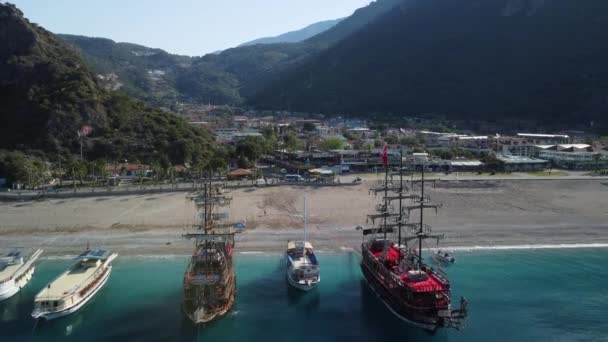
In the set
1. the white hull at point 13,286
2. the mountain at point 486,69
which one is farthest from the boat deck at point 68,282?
the mountain at point 486,69

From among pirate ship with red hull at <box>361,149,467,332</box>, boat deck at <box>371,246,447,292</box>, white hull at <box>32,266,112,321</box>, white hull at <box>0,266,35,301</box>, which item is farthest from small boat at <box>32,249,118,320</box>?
boat deck at <box>371,246,447,292</box>

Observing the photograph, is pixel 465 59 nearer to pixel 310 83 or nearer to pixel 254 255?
pixel 310 83

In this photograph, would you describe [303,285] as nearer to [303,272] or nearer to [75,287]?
[303,272]

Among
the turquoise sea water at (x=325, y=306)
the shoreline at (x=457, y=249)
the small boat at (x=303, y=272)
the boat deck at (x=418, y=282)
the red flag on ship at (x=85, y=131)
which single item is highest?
the red flag on ship at (x=85, y=131)

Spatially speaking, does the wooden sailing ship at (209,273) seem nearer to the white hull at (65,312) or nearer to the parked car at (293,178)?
the white hull at (65,312)

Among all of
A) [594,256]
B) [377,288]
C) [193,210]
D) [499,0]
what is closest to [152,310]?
[377,288]

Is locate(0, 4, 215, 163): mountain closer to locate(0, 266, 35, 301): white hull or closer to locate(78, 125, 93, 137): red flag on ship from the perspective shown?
locate(78, 125, 93, 137): red flag on ship
